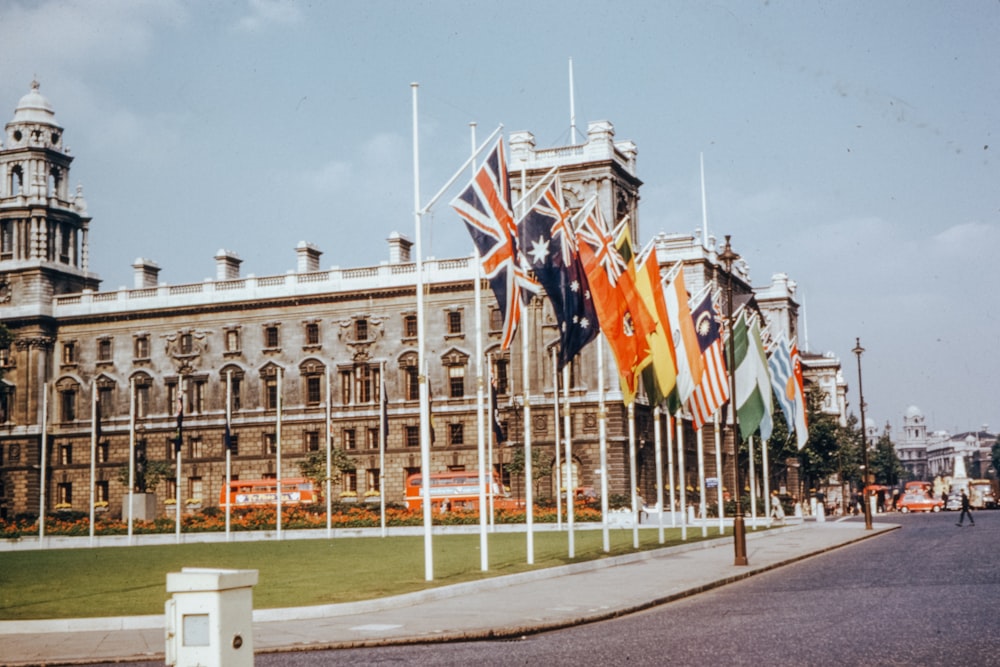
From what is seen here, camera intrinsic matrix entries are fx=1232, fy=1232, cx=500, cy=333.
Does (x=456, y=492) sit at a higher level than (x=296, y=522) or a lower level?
higher

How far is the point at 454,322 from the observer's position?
8169 cm

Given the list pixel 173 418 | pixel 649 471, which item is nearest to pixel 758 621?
pixel 649 471

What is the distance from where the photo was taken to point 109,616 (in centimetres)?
1959

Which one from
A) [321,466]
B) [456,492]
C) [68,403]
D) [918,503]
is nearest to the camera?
[456,492]

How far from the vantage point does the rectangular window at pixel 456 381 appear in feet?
267

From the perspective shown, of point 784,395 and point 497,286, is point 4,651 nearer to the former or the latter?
point 497,286

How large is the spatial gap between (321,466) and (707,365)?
136ft

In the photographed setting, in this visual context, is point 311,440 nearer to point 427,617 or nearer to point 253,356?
point 253,356

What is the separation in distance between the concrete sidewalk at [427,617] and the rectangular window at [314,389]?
5754 cm

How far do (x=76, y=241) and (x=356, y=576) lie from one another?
239 ft

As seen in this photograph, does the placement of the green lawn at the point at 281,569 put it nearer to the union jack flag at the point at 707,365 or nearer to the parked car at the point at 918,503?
the union jack flag at the point at 707,365

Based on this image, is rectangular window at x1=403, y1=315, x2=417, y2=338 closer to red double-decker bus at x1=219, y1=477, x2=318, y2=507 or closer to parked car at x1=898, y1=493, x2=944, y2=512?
red double-decker bus at x1=219, y1=477, x2=318, y2=507

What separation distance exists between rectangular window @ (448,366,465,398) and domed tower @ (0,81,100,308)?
30922mm

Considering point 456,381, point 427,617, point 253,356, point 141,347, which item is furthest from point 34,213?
point 427,617
